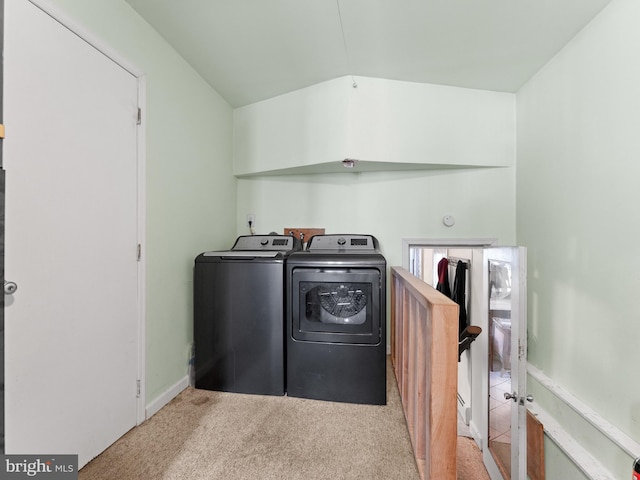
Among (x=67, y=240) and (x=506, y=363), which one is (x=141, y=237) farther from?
(x=506, y=363)

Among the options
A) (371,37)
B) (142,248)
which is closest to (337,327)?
(142,248)

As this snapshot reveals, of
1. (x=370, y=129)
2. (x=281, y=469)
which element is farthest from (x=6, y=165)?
(x=370, y=129)

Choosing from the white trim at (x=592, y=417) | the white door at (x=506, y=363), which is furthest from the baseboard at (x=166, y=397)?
the white trim at (x=592, y=417)

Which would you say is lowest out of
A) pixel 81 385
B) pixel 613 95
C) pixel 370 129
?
pixel 81 385

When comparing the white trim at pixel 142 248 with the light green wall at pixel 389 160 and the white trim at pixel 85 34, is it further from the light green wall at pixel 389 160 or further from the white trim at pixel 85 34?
the light green wall at pixel 389 160

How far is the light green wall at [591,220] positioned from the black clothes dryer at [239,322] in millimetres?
1752

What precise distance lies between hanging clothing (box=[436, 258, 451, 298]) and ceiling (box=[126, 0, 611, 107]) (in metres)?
1.94

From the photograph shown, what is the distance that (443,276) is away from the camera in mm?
3391

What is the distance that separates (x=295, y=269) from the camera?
6.11ft

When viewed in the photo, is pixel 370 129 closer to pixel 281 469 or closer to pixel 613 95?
pixel 613 95

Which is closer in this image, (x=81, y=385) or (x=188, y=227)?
(x=81, y=385)

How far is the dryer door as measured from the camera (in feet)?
5.74

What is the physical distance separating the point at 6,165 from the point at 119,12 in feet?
3.44

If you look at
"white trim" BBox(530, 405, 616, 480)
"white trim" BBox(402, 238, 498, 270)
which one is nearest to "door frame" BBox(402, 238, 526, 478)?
"white trim" BBox(402, 238, 498, 270)
